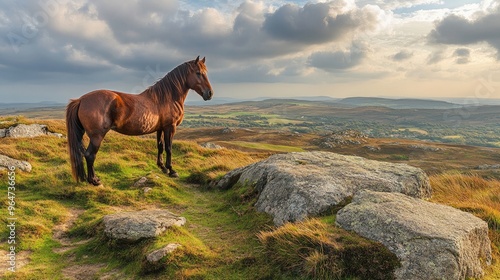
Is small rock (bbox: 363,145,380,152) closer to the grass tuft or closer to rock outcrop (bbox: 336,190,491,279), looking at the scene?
rock outcrop (bbox: 336,190,491,279)

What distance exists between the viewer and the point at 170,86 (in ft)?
39.1

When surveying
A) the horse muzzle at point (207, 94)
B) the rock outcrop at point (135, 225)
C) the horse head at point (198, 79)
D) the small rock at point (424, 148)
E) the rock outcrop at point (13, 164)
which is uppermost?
the horse head at point (198, 79)

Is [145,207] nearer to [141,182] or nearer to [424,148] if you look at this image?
[141,182]

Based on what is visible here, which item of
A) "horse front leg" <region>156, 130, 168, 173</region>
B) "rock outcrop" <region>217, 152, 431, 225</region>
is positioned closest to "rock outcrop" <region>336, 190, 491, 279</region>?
"rock outcrop" <region>217, 152, 431, 225</region>

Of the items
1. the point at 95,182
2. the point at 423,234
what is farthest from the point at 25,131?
the point at 423,234

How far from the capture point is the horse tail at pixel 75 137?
31.1 ft

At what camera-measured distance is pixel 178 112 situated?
39.9 ft

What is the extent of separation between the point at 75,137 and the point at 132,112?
190 cm

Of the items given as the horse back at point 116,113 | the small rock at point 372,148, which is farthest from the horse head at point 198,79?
the small rock at point 372,148

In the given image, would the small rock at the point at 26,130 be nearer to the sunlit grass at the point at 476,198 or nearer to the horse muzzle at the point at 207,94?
the horse muzzle at the point at 207,94

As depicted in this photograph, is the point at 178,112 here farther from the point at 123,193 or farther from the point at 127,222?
the point at 127,222

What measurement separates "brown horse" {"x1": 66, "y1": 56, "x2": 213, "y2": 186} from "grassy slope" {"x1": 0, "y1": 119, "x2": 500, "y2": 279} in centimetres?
122

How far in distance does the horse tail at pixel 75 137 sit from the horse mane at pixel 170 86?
272 cm

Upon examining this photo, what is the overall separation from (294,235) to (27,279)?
460 cm
